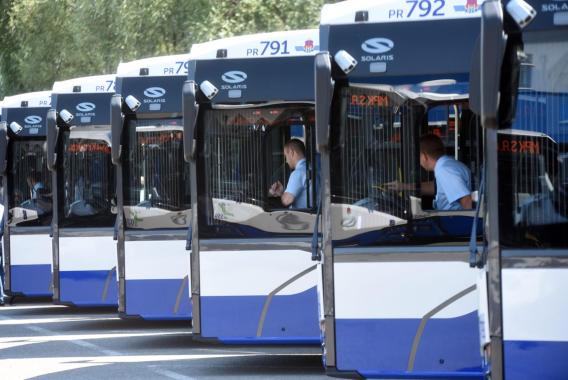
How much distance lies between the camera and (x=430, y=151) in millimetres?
10805

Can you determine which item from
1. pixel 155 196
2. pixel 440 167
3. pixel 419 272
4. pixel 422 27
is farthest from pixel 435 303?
pixel 155 196

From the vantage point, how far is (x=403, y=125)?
10820 millimetres

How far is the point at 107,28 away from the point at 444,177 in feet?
64.6

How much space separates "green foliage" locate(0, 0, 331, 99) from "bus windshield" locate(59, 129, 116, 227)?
20.5 ft

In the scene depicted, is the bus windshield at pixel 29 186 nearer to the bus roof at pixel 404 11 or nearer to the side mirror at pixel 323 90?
the bus roof at pixel 404 11

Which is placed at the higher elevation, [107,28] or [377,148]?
[107,28]

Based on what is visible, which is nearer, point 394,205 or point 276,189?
point 394,205

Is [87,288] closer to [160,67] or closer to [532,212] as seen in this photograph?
[160,67]

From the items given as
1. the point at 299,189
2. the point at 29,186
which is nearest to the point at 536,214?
the point at 299,189

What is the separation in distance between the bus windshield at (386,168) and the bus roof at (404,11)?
0.46 meters

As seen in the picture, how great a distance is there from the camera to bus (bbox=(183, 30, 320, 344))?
1315 centimetres

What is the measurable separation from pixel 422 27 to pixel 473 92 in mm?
2457

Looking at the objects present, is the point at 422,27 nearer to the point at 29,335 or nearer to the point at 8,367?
the point at 8,367

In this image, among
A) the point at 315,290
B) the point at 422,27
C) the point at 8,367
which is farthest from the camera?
the point at 8,367
